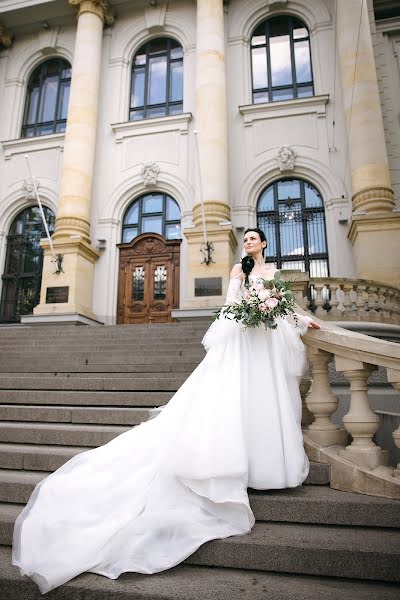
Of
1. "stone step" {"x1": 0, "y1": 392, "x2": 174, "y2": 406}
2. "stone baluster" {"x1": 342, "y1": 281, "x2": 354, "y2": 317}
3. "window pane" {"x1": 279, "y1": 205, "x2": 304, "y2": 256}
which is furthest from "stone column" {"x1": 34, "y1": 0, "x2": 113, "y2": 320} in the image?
"stone baluster" {"x1": 342, "y1": 281, "x2": 354, "y2": 317}

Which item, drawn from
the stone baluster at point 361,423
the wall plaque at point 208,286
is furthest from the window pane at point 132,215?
the stone baluster at point 361,423

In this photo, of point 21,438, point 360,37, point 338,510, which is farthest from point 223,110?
point 338,510

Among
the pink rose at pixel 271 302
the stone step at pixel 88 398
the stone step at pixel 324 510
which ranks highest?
the pink rose at pixel 271 302

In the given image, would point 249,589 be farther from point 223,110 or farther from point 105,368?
point 223,110

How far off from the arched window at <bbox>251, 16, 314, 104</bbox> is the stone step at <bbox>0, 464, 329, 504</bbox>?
547 inches

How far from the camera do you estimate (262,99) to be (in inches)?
561

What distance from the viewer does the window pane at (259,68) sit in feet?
47.4

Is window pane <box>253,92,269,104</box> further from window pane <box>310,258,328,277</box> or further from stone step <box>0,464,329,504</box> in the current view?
stone step <box>0,464,329,504</box>

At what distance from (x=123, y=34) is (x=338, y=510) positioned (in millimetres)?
18133

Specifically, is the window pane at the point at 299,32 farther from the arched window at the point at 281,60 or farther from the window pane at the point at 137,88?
the window pane at the point at 137,88

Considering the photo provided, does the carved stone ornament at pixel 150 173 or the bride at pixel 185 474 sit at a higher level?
the carved stone ornament at pixel 150 173

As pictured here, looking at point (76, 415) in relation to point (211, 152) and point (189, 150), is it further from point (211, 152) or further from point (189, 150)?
Answer: point (189, 150)

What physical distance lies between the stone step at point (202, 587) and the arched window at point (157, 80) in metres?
14.8

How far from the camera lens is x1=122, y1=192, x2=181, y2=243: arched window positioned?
1366 cm
